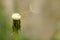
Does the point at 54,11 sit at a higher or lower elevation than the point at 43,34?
higher

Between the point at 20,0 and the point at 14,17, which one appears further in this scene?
the point at 20,0

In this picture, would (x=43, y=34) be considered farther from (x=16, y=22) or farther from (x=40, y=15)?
(x=16, y=22)

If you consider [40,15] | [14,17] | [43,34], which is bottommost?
[43,34]

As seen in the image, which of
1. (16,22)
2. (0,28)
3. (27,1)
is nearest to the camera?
(16,22)

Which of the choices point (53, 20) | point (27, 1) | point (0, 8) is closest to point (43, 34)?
point (53, 20)

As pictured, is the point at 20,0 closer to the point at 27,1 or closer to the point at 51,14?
the point at 27,1

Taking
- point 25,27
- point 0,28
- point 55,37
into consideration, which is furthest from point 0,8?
point 25,27

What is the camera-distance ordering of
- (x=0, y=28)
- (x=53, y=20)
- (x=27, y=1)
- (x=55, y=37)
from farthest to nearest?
1. (x=53, y=20)
2. (x=27, y=1)
3. (x=55, y=37)
4. (x=0, y=28)

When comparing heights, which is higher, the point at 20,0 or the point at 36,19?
the point at 20,0

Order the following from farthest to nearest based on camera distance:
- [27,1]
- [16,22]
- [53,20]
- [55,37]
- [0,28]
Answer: [53,20]
[27,1]
[55,37]
[0,28]
[16,22]
